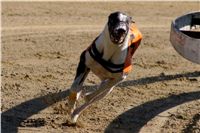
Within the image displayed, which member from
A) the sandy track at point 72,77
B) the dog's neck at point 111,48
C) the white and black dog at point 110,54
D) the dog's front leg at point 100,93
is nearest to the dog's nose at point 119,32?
the white and black dog at point 110,54

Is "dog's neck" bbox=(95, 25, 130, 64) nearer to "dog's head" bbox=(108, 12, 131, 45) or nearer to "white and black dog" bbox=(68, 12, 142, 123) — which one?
"white and black dog" bbox=(68, 12, 142, 123)

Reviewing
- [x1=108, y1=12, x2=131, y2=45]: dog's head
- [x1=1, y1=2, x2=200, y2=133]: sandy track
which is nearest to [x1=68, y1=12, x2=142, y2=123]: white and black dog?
[x1=108, y1=12, x2=131, y2=45]: dog's head

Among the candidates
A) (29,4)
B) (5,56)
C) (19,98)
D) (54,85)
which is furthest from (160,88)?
(29,4)

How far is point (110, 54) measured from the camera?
6500 millimetres

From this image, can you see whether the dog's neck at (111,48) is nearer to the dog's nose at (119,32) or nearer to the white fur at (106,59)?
the white fur at (106,59)

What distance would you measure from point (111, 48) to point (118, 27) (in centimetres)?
34

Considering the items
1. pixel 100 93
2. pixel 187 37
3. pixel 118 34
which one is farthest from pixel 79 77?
pixel 187 37

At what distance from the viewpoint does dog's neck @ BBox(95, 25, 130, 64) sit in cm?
641

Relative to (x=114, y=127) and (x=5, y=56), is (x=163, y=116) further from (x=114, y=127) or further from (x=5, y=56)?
(x=5, y=56)

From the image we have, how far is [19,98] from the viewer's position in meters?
8.27

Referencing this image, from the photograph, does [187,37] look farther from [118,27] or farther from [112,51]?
[118,27]

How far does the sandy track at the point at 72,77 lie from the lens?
7.61m

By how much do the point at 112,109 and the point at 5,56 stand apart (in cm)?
284

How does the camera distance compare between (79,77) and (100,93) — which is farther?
(100,93)
